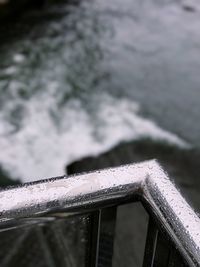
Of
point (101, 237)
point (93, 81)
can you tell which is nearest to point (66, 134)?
point (93, 81)

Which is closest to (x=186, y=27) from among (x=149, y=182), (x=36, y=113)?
(x=36, y=113)

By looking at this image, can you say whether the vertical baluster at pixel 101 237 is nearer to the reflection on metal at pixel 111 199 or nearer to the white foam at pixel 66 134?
the reflection on metal at pixel 111 199

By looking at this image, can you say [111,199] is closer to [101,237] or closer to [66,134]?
[101,237]

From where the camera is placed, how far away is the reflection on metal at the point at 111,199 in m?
0.79

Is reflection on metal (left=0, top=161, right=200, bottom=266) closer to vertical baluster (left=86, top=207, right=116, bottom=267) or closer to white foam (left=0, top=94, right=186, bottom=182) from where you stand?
vertical baluster (left=86, top=207, right=116, bottom=267)

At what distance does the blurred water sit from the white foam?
0.01m

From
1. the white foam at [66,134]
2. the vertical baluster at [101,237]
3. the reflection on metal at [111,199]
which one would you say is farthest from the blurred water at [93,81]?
the reflection on metal at [111,199]

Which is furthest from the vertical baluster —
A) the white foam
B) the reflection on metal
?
the white foam

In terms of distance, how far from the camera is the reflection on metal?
79 centimetres

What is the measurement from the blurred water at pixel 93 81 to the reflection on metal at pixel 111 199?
3.45m

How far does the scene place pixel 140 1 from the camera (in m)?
8.42

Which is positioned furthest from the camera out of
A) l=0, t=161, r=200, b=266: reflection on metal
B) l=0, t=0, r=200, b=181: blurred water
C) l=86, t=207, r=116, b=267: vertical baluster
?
l=0, t=0, r=200, b=181: blurred water

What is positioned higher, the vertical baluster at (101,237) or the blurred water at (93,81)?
the blurred water at (93,81)

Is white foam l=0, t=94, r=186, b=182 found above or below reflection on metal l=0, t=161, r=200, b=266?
above
